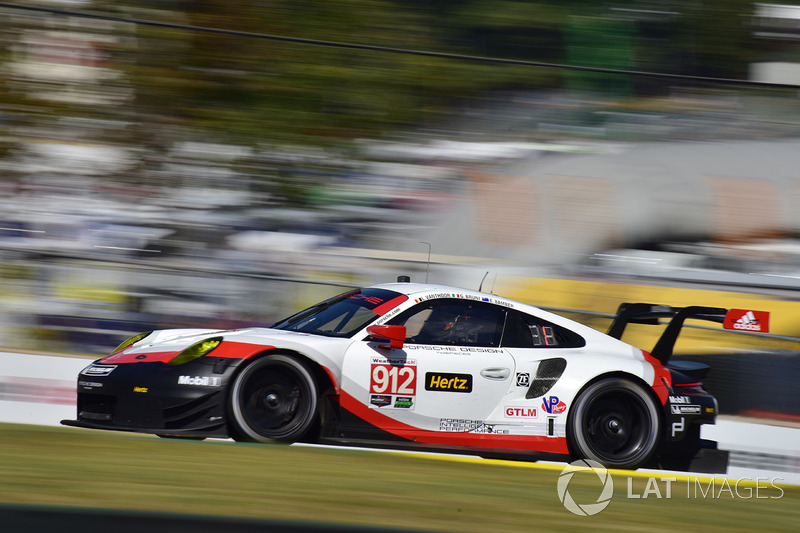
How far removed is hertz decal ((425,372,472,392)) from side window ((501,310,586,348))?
0.47 meters

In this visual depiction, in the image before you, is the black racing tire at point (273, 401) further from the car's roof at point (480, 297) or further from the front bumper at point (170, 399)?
the car's roof at point (480, 297)

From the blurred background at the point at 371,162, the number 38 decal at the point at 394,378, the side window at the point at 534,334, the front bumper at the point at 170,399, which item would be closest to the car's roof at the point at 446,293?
the side window at the point at 534,334

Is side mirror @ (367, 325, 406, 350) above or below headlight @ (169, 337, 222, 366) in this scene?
above

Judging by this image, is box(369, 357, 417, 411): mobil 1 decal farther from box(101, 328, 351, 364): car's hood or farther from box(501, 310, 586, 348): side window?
box(501, 310, 586, 348): side window

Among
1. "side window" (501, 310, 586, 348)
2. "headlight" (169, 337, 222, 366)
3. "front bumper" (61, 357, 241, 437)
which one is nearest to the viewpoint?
"front bumper" (61, 357, 241, 437)

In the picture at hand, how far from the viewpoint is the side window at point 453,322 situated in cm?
638

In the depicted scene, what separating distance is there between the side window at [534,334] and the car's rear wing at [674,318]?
630mm

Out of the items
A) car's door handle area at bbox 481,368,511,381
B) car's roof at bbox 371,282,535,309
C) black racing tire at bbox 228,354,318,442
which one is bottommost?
black racing tire at bbox 228,354,318,442

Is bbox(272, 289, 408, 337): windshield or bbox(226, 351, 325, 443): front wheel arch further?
bbox(272, 289, 408, 337): windshield

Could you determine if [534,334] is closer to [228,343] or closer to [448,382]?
[448,382]

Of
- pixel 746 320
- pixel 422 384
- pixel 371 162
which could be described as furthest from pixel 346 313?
pixel 371 162

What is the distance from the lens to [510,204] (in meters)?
10.8

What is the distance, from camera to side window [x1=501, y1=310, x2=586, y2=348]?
6520 millimetres

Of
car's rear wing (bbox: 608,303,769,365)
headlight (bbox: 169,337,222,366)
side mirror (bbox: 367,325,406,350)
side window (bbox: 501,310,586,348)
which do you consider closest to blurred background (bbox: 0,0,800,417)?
car's rear wing (bbox: 608,303,769,365)
